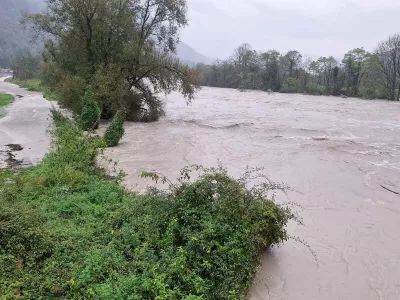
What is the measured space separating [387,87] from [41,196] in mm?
53060

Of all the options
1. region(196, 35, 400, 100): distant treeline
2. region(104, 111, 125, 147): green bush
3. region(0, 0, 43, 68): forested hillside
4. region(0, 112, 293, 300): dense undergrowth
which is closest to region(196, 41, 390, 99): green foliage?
region(196, 35, 400, 100): distant treeline

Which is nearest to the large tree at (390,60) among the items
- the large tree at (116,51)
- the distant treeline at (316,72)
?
the distant treeline at (316,72)

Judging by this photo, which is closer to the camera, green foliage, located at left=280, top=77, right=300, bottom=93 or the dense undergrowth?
the dense undergrowth

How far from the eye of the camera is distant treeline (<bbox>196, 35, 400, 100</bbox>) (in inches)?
2035

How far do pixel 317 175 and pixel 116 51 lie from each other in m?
16.6

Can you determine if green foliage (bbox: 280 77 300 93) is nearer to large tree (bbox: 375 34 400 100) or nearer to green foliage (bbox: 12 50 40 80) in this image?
large tree (bbox: 375 34 400 100)

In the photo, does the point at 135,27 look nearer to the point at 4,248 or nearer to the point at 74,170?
the point at 74,170

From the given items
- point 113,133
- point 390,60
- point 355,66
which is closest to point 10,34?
point 355,66

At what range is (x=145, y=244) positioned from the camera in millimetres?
5355

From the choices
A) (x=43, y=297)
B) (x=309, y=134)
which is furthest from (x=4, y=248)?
(x=309, y=134)

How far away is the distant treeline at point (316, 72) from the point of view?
5169cm

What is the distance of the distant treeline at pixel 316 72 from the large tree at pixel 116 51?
125 ft

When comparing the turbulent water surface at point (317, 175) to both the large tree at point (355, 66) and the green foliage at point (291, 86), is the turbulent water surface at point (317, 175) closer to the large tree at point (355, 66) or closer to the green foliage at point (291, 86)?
the large tree at point (355, 66)

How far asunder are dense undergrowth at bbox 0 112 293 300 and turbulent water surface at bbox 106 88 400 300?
2.95 feet
